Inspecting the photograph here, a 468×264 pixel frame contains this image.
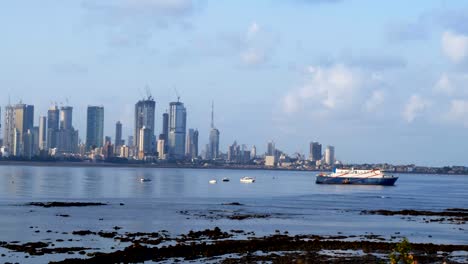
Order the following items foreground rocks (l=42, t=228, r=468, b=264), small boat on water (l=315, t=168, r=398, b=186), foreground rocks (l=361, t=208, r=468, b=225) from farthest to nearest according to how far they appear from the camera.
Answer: small boat on water (l=315, t=168, r=398, b=186)
foreground rocks (l=361, t=208, r=468, b=225)
foreground rocks (l=42, t=228, r=468, b=264)

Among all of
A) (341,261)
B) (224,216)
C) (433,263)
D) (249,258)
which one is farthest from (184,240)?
(224,216)

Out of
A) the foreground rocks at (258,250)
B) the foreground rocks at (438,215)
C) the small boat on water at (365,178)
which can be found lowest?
the foreground rocks at (258,250)

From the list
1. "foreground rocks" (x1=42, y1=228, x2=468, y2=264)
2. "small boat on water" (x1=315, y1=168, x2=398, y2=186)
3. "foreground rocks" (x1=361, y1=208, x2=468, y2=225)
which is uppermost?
"small boat on water" (x1=315, y1=168, x2=398, y2=186)

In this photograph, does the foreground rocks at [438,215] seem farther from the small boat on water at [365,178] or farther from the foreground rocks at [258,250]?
the small boat on water at [365,178]

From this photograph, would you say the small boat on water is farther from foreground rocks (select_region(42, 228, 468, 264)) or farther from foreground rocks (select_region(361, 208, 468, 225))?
foreground rocks (select_region(42, 228, 468, 264))

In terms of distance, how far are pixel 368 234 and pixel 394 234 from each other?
2.45 m

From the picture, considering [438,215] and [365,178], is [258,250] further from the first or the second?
[365,178]

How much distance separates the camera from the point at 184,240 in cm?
5100

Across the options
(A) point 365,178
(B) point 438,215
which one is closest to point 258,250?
(B) point 438,215

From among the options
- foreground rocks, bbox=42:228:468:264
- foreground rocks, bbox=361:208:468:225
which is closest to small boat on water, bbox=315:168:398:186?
foreground rocks, bbox=361:208:468:225

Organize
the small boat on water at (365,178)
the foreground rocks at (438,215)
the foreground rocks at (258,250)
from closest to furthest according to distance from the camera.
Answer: the foreground rocks at (258,250) < the foreground rocks at (438,215) < the small boat on water at (365,178)

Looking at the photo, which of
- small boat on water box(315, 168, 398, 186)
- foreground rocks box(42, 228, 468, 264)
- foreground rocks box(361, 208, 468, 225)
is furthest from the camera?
small boat on water box(315, 168, 398, 186)

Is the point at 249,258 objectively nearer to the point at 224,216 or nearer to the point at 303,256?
the point at 303,256

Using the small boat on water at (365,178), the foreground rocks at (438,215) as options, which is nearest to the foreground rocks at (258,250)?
the foreground rocks at (438,215)
